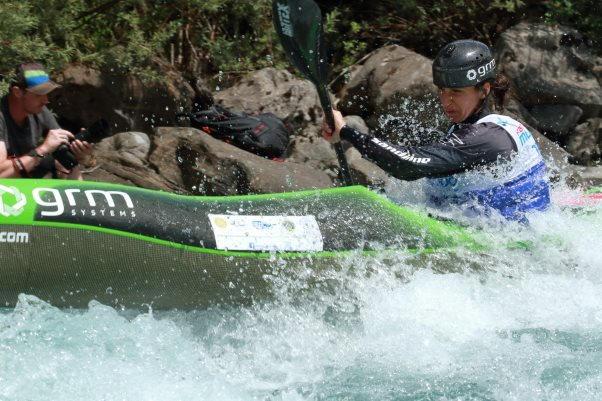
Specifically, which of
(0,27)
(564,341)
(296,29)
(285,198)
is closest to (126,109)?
(0,27)

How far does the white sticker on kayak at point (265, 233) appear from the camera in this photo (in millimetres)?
4387

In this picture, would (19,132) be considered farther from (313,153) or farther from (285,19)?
(313,153)

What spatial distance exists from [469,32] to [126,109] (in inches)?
137

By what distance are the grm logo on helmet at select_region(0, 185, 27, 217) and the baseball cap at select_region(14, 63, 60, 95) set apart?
1434 mm

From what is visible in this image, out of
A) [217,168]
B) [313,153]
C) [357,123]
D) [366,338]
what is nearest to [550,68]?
[357,123]

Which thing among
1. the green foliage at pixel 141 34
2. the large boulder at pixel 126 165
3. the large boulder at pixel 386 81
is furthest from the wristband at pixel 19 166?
the large boulder at pixel 386 81

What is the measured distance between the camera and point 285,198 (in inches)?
182

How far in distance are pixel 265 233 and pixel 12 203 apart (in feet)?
3.60

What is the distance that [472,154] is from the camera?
4.61 metres

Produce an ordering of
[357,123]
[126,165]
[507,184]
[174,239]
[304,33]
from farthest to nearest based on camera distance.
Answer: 1. [357,123]
2. [126,165]
3. [304,33]
4. [507,184]
5. [174,239]

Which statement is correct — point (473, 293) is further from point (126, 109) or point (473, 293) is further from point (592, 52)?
point (592, 52)

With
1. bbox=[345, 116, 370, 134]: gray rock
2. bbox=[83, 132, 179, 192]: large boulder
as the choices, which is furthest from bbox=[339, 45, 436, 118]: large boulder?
bbox=[83, 132, 179, 192]: large boulder

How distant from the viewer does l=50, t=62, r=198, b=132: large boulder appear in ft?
26.0

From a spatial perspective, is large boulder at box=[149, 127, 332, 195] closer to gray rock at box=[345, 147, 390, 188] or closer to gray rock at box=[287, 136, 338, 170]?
gray rock at box=[345, 147, 390, 188]
